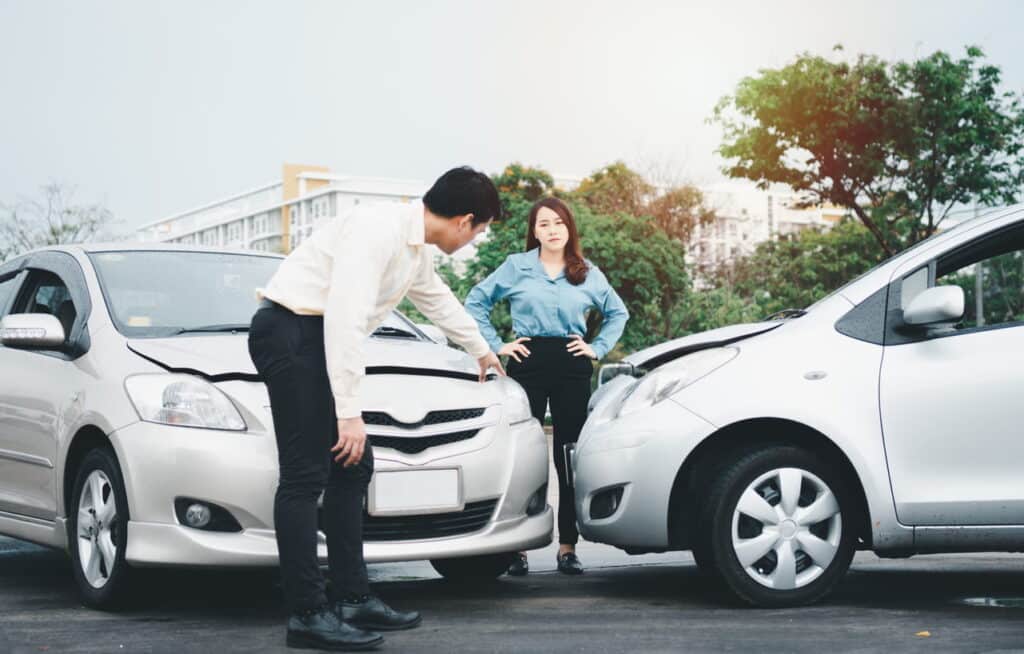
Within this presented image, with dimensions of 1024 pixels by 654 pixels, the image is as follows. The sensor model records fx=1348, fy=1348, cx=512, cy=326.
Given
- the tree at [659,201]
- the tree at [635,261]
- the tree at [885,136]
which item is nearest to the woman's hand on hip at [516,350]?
the tree at [885,136]

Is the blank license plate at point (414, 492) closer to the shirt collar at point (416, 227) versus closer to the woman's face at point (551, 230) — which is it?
the shirt collar at point (416, 227)

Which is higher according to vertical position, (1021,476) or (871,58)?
(871,58)

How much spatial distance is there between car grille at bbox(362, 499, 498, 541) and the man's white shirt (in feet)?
2.48

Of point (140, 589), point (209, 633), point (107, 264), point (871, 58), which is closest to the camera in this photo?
point (209, 633)

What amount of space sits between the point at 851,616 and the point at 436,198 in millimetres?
2104

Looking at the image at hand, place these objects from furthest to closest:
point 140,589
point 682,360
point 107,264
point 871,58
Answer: point 871,58 < point 107,264 < point 682,360 < point 140,589

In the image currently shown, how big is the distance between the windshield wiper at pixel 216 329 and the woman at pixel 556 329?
4.15ft

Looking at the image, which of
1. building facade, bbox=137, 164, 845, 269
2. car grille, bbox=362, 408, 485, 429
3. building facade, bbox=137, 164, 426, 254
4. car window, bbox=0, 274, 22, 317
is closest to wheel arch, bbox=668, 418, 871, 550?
car grille, bbox=362, 408, 485, 429

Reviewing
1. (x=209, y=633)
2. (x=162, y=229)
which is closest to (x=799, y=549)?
(x=209, y=633)

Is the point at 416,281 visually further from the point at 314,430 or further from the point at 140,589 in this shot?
the point at 140,589

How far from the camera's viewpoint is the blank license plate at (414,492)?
470 centimetres

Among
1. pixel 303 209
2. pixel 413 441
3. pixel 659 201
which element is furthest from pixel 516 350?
pixel 303 209

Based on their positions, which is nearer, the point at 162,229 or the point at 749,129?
the point at 749,129

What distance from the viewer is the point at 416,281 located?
5.02 meters
